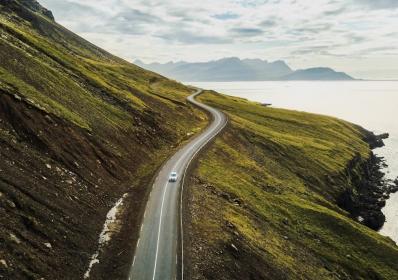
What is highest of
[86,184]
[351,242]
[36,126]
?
[36,126]

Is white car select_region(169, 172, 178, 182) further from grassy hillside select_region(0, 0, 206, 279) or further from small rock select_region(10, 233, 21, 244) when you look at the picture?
small rock select_region(10, 233, 21, 244)

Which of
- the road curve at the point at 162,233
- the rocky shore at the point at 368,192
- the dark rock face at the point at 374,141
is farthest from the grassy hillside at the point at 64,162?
the dark rock face at the point at 374,141

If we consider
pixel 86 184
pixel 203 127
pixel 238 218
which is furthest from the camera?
pixel 203 127

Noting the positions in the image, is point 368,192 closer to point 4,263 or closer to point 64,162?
point 64,162

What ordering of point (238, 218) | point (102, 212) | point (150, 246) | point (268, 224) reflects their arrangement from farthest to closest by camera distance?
1. point (268, 224)
2. point (238, 218)
3. point (102, 212)
4. point (150, 246)

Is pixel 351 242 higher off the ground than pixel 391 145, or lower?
lower

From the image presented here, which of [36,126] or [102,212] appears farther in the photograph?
[36,126]

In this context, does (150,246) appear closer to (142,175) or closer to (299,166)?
(142,175)

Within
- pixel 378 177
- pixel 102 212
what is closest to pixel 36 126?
pixel 102 212
